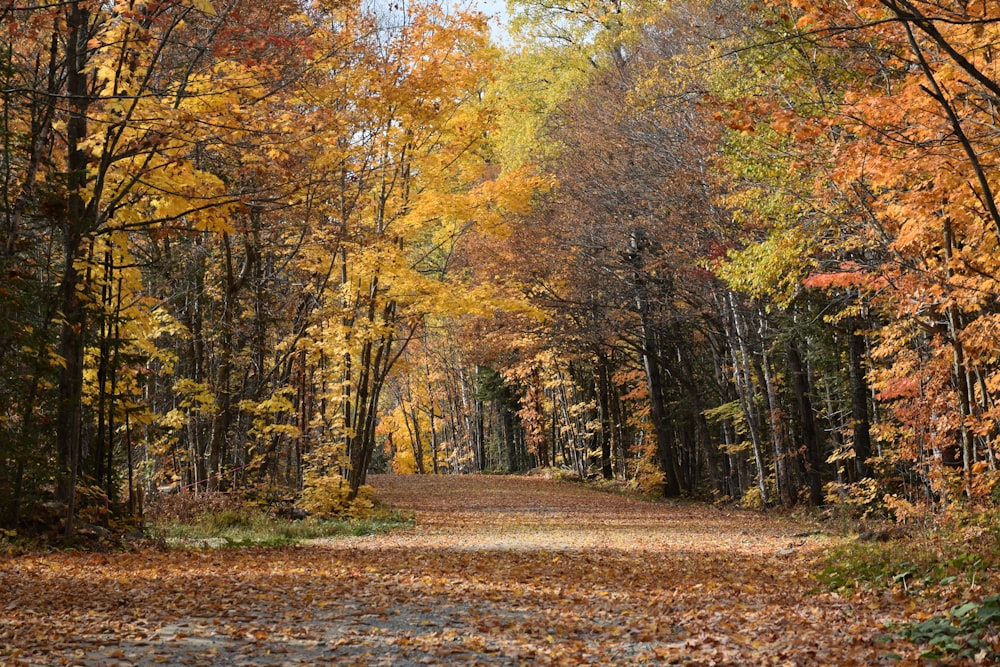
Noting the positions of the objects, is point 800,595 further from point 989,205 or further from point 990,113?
point 990,113

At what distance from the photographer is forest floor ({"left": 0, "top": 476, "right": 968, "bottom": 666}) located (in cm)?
582

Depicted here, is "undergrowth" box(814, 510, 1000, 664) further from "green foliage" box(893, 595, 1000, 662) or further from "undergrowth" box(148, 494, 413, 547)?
"undergrowth" box(148, 494, 413, 547)

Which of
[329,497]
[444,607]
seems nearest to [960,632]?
[444,607]

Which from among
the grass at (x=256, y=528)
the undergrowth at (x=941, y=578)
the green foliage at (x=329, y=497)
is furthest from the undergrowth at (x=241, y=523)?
the undergrowth at (x=941, y=578)

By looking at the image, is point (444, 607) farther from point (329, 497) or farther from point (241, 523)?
point (329, 497)

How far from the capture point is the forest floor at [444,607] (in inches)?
229

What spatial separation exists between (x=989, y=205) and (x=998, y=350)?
3.86 metres

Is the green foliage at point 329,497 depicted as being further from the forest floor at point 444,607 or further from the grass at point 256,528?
the forest floor at point 444,607

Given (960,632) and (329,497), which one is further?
(329,497)

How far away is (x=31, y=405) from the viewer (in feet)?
31.6

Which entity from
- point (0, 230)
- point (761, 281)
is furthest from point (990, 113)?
point (0, 230)

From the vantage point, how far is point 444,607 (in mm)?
7633

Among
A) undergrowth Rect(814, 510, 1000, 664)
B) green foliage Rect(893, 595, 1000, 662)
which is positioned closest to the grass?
undergrowth Rect(814, 510, 1000, 664)

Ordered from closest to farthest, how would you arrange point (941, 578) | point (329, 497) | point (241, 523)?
point (941, 578), point (241, 523), point (329, 497)
